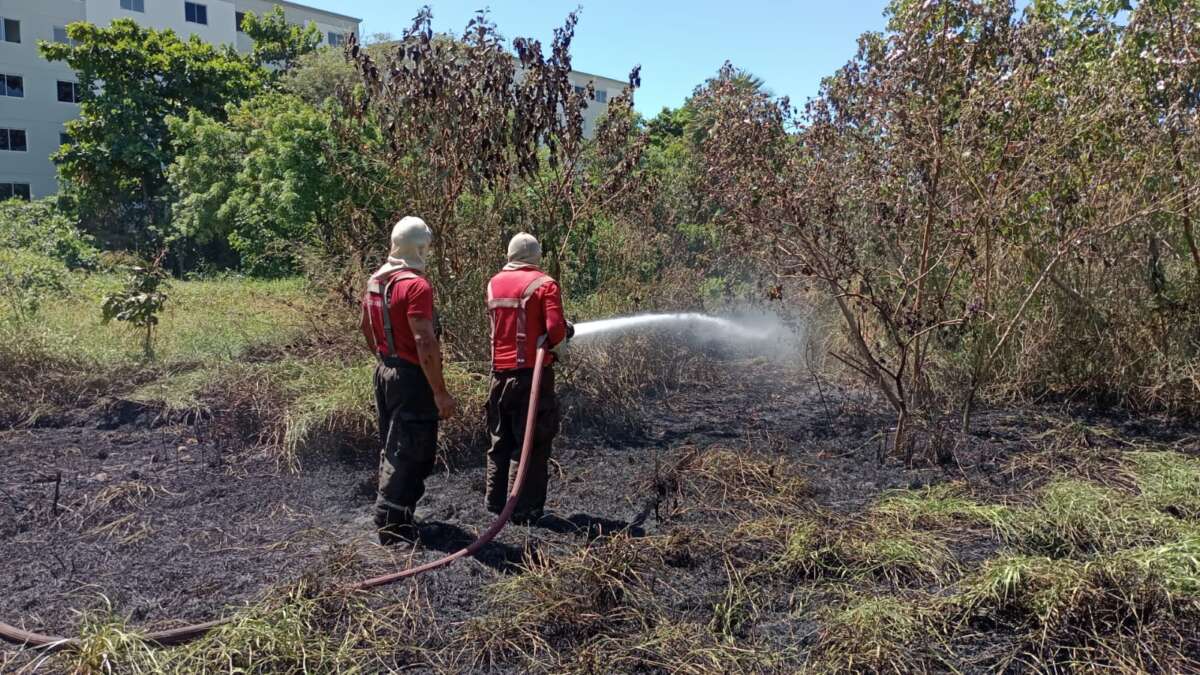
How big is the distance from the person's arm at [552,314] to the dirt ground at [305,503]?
980 millimetres

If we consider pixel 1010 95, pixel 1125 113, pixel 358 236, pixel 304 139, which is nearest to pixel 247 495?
pixel 358 236

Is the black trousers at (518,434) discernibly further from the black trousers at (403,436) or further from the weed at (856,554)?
the weed at (856,554)

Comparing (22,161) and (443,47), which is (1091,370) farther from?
(22,161)

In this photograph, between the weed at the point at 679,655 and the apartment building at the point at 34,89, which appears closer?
the weed at the point at 679,655

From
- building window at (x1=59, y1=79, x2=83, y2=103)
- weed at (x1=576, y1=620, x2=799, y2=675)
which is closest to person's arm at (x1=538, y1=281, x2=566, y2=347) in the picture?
weed at (x1=576, y1=620, x2=799, y2=675)

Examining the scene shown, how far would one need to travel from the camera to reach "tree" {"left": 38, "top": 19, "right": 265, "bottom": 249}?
26312 millimetres

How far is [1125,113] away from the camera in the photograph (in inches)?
209

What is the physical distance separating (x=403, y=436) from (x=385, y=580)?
773 mm

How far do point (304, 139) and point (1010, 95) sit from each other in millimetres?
12638

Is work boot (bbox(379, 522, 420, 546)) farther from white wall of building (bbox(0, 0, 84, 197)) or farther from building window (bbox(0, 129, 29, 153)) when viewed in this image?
building window (bbox(0, 129, 29, 153))

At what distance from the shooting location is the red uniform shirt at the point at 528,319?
4.27 meters

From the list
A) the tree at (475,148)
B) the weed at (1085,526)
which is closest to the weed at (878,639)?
the weed at (1085,526)

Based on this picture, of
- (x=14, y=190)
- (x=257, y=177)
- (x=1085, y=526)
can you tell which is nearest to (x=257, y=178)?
(x=257, y=177)

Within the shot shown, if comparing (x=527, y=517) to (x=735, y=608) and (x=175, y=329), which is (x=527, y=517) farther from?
(x=175, y=329)
